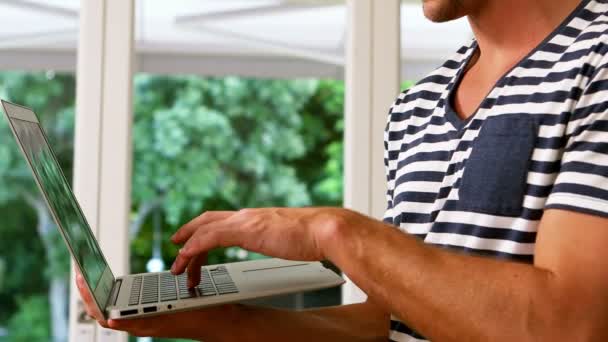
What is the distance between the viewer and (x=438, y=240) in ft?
3.26

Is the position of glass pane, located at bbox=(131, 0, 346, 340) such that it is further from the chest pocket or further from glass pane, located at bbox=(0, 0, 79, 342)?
the chest pocket

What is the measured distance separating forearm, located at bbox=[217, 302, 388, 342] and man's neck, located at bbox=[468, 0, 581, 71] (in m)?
0.44

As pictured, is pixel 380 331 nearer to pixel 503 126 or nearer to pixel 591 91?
pixel 503 126

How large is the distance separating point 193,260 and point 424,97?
1.54 ft

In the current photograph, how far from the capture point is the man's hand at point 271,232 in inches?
32.2

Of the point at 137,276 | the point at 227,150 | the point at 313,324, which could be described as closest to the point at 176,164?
the point at 227,150

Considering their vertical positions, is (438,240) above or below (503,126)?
below

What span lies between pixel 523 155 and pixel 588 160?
0.37 ft

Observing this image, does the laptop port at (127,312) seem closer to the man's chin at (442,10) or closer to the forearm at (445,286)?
the forearm at (445,286)

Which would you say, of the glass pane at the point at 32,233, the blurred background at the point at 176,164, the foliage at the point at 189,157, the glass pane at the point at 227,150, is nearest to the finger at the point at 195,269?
the blurred background at the point at 176,164

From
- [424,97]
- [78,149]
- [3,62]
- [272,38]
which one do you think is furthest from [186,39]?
[424,97]

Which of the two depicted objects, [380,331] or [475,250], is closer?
[475,250]

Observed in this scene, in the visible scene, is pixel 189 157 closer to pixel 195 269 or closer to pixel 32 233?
pixel 32 233

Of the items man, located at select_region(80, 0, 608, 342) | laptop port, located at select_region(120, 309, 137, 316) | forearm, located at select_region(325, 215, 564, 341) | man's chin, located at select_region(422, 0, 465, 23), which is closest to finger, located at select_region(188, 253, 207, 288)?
man, located at select_region(80, 0, 608, 342)
